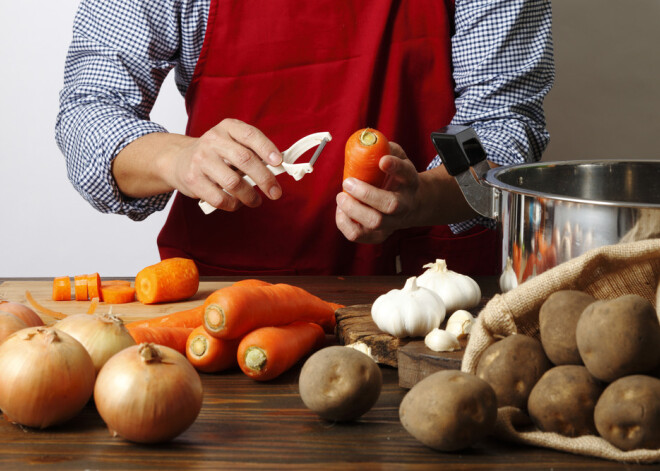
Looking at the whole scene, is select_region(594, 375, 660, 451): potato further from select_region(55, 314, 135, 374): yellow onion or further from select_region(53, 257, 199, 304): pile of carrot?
select_region(53, 257, 199, 304): pile of carrot

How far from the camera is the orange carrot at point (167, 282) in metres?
1.38

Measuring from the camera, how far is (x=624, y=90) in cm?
227

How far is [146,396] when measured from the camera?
0.75 m

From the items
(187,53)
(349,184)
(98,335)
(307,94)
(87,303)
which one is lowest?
(87,303)

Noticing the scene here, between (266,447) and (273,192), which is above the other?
(273,192)

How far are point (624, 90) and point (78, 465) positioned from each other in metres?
2.00

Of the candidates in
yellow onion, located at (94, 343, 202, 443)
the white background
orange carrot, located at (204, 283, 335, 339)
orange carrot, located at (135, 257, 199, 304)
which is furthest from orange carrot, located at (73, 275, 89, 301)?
the white background

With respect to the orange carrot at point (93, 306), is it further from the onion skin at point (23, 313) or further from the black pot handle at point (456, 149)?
the black pot handle at point (456, 149)

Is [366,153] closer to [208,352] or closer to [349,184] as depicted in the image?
[349,184]

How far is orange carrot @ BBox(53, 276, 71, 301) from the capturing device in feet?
4.71

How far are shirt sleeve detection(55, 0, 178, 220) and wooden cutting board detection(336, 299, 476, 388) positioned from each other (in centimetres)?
69

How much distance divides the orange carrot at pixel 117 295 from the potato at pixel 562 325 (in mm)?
860

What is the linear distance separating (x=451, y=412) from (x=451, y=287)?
1.45 ft

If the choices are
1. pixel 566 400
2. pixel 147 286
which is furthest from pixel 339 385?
pixel 147 286
